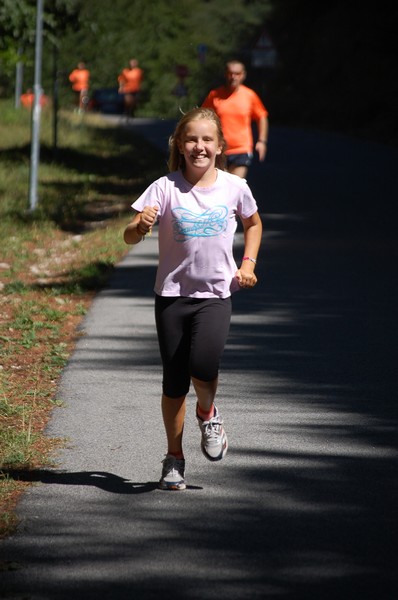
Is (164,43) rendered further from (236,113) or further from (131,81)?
(236,113)

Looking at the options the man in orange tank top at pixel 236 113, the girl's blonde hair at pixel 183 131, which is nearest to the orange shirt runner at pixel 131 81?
the man in orange tank top at pixel 236 113

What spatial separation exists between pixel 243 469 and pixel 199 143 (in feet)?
4.83

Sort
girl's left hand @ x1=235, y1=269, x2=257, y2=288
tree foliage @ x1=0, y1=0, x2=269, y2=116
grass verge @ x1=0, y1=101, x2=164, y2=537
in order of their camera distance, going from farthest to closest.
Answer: tree foliage @ x1=0, y1=0, x2=269, y2=116, grass verge @ x1=0, y1=101, x2=164, y2=537, girl's left hand @ x1=235, y1=269, x2=257, y2=288

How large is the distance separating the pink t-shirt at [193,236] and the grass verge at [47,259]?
3.71 ft

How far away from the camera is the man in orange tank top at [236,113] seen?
48.3 ft

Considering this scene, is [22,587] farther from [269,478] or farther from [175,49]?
[175,49]

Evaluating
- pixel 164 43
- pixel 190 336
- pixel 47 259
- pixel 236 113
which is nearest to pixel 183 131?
pixel 190 336

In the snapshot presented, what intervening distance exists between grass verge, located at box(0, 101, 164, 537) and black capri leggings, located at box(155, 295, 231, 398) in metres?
0.83

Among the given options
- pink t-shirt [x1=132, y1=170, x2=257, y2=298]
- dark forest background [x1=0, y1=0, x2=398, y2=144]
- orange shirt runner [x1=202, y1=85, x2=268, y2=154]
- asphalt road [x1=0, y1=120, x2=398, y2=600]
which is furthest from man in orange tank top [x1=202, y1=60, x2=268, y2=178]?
pink t-shirt [x1=132, y1=170, x2=257, y2=298]

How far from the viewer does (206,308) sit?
581cm

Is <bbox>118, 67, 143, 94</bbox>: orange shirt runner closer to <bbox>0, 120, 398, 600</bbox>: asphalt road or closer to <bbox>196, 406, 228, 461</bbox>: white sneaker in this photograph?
<bbox>0, 120, 398, 600</bbox>: asphalt road

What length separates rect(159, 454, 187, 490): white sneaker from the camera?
19.0ft

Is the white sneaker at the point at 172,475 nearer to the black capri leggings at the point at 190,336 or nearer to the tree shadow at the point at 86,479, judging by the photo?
the tree shadow at the point at 86,479

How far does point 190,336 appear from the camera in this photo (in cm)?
588
